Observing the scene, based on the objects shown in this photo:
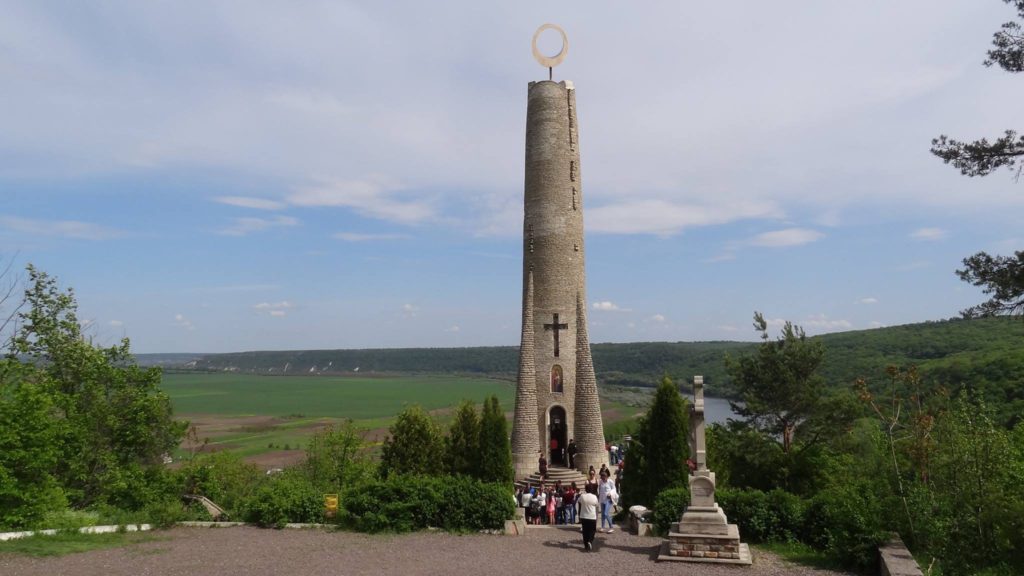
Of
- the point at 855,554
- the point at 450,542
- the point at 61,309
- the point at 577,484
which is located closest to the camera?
the point at 855,554

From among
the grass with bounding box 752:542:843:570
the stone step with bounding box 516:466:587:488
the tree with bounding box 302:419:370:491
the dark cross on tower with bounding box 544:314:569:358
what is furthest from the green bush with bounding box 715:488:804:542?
the tree with bounding box 302:419:370:491

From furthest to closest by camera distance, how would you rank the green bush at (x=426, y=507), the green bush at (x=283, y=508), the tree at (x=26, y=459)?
the green bush at (x=283, y=508) → the green bush at (x=426, y=507) → the tree at (x=26, y=459)

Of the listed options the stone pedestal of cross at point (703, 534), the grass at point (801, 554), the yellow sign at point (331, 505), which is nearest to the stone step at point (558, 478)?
the yellow sign at point (331, 505)

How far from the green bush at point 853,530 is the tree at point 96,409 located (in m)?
16.0

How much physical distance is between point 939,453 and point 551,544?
7.37 meters

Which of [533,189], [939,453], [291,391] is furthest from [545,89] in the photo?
[291,391]

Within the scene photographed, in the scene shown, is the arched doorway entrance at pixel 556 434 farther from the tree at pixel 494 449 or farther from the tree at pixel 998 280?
the tree at pixel 998 280

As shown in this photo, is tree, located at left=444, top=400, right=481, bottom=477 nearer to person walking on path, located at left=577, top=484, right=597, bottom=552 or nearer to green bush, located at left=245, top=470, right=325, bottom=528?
green bush, located at left=245, top=470, right=325, bottom=528

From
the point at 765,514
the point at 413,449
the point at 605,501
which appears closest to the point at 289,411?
the point at 413,449

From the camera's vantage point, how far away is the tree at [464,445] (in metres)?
21.4

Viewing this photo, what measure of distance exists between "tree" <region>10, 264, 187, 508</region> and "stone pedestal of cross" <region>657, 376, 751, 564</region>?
13.3 meters

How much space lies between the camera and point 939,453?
1139cm

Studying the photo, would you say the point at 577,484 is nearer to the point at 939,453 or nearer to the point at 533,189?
the point at 533,189

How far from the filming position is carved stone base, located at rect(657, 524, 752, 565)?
11500mm
